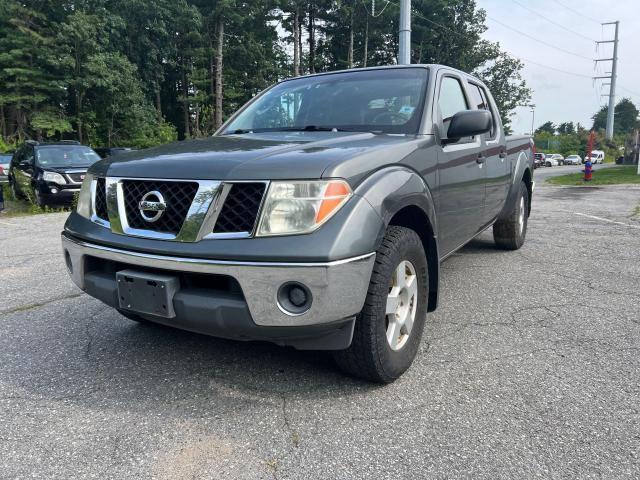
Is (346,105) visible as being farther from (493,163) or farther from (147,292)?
(147,292)

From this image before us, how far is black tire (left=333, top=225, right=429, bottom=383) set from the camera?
2273 millimetres

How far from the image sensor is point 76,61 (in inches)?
1087

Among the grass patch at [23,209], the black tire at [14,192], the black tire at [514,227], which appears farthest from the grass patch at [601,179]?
the black tire at [14,192]

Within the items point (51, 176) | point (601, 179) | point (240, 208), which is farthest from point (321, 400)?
point (601, 179)

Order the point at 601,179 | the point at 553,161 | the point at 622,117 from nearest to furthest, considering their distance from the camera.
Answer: the point at 601,179, the point at 553,161, the point at 622,117

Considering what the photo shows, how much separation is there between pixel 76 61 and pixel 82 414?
99.0ft

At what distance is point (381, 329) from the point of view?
234 centimetres

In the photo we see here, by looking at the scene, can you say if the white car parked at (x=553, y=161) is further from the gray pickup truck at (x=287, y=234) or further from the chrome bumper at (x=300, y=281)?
the chrome bumper at (x=300, y=281)

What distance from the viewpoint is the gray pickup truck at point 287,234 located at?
2.06 meters

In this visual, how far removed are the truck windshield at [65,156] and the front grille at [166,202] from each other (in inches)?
389

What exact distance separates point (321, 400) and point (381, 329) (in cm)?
46

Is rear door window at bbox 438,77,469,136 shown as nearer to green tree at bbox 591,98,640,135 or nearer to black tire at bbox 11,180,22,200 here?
black tire at bbox 11,180,22,200

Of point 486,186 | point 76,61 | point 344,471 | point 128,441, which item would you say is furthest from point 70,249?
point 76,61

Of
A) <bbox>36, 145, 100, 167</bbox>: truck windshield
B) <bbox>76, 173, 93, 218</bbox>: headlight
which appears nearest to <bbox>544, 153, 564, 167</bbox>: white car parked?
<bbox>36, 145, 100, 167</bbox>: truck windshield
